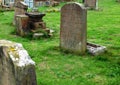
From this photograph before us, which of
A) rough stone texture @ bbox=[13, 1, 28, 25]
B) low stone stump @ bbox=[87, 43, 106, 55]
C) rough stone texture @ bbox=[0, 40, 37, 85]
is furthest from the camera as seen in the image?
rough stone texture @ bbox=[13, 1, 28, 25]

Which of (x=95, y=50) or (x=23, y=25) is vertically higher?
(x=23, y=25)

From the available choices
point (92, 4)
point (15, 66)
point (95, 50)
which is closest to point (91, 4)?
point (92, 4)

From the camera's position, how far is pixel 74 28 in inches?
387

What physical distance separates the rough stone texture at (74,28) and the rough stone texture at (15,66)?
5.15m

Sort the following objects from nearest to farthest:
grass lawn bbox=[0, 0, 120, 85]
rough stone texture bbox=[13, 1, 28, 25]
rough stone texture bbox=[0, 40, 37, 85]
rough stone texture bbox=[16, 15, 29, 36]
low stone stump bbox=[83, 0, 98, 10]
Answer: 1. rough stone texture bbox=[0, 40, 37, 85]
2. grass lawn bbox=[0, 0, 120, 85]
3. rough stone texture bbox=[16, 15, 29, 36]
4. rough stone texture bbox=[13, 1, 28, 25]
5. low stone stump bbox=[83, 0, 98, 10]

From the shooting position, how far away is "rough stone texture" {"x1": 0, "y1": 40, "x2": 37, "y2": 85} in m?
3.96

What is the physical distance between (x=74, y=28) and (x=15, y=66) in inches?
236

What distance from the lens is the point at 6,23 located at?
16.6 meters

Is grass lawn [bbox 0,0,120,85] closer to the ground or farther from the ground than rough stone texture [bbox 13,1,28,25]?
closer to the ground

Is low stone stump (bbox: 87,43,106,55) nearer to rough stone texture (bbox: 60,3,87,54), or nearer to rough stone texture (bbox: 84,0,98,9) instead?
rough stone texture (bbox: 60,3,87,54)

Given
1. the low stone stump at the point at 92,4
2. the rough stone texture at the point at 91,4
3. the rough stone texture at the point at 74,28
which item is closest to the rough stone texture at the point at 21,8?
the rough stone texture at the point at 74,28

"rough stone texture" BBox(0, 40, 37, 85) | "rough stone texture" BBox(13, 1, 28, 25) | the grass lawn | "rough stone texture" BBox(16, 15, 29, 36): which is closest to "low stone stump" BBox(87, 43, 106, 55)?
the grass lawn

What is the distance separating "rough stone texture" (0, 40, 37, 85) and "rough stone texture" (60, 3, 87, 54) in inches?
203

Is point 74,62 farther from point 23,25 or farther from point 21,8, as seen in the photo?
point 21,8
